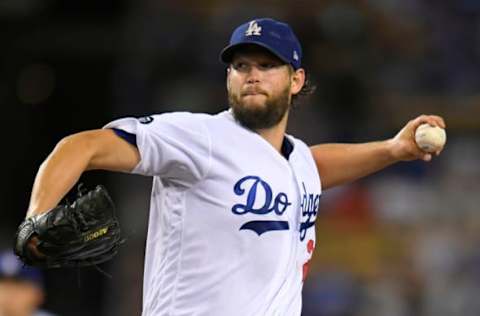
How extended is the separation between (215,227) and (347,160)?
3.05 ft

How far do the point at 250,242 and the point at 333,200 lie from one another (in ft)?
16.6

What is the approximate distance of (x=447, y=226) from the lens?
8.24 metres

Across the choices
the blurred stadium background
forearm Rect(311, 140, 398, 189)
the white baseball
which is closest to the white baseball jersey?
forearm Rect(311, 140, 398, 189)

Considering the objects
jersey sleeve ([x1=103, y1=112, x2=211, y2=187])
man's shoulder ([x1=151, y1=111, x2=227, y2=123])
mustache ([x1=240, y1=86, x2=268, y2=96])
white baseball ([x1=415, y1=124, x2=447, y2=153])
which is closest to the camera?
jersey sleeve ([x1=103, y1=112, x2=211, y2=187])

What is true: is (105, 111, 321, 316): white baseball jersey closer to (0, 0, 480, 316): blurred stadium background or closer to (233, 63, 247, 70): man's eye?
(233, 63, 247, 70): man's eye

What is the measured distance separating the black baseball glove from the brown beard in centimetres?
67

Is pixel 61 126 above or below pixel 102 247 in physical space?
above

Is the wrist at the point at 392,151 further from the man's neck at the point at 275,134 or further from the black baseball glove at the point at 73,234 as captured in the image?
the black baseball glove at the point at 73,234

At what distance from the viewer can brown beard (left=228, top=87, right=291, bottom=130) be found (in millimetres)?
3600

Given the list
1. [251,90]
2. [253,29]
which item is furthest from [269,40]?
[251,90]

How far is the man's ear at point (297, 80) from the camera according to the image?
3.78 metres

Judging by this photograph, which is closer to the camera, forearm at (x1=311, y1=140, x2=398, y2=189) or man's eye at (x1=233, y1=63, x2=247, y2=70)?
man's eye at (x1=233, y1=63, x2=247, y2=70)

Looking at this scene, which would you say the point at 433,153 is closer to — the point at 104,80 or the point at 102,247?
the point at 102,247

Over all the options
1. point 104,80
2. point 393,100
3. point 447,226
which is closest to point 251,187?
point 447,226
